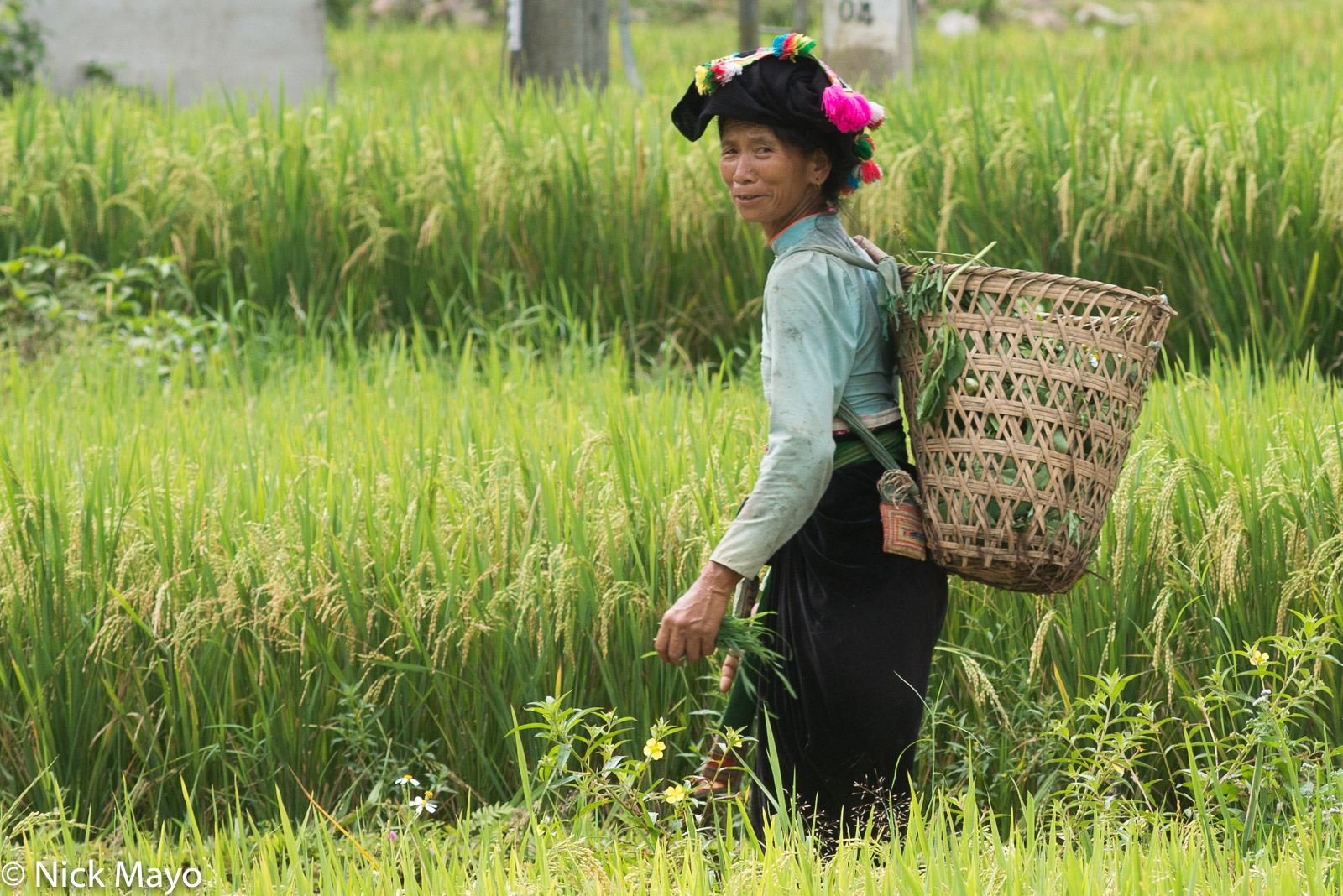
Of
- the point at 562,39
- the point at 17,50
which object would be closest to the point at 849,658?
the point at 562,39

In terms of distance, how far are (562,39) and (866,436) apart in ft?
21.2

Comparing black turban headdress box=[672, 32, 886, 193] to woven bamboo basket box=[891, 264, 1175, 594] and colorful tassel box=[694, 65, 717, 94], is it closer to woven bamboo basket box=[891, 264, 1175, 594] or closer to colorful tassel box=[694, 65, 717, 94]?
colorful tassel box=[694, 65, 717, 94]

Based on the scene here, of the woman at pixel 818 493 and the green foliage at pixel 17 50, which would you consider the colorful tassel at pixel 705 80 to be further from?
the green foliage at pixel 17 50

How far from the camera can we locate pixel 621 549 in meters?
2.97

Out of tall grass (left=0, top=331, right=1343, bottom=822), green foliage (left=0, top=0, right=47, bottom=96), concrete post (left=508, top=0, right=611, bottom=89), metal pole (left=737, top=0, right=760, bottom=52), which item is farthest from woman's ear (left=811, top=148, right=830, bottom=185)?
metal pole (left=737, top=0, right=760, bottom=52)

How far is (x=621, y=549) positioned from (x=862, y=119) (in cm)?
124

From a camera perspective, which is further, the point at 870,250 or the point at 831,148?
the point at 870,250

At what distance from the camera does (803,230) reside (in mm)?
2135

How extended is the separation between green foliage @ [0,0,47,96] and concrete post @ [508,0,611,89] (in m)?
3.77

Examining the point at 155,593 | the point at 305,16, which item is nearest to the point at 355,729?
the point at 155,593

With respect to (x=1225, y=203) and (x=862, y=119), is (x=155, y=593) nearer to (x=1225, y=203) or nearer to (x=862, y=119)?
(x=862, y=119)

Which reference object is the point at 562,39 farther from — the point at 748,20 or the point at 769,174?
the point at 769,174

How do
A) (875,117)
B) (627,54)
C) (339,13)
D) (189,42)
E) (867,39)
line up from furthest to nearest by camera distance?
(339,13) → (627,54) → (189,42) → (867,39) → (875,117)

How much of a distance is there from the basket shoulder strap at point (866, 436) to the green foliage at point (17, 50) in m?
8.93
